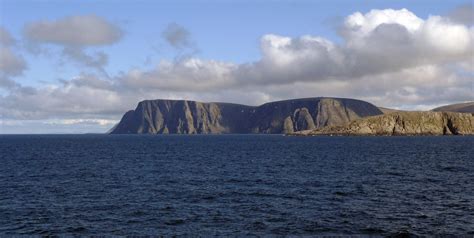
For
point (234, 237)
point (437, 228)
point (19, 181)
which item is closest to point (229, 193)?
point (234, 237)

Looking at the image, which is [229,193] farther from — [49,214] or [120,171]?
[120,171]

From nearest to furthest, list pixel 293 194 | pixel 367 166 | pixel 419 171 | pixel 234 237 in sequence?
1. pixel 234 237
2. pixel 293 194
3. pixel 419 171
4. pixel 367 166

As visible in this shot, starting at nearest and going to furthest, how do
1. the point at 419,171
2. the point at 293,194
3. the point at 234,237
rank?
the point at 234,237 < the point at 293,194 < the point at 419,171

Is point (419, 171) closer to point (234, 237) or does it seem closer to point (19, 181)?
point (234, 237)

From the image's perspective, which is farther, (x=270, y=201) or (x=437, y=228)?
(x=270, y=201)

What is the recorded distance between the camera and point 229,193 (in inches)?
2334

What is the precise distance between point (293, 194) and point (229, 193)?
27.1 feet

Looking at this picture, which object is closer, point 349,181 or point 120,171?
point 349,181

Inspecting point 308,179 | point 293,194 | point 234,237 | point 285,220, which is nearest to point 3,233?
point 234,237

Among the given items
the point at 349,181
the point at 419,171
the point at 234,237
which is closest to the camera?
the point at 234,237

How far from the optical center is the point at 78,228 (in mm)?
40750

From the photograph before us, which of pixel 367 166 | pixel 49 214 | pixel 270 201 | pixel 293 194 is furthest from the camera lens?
pixel 367 166

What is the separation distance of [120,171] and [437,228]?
63853 mm

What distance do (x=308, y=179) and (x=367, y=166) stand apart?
2772cm
